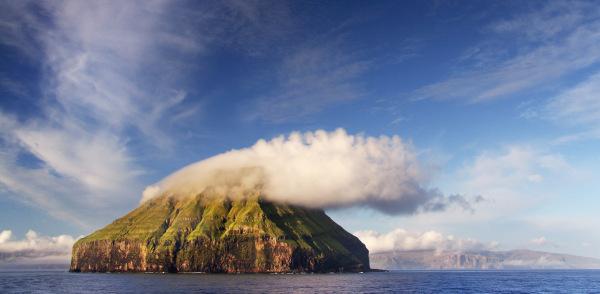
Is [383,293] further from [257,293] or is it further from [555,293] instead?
[555,293]

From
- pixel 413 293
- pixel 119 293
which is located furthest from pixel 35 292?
pixel 413 293

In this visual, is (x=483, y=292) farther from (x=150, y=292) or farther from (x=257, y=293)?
(x=150, y=292)

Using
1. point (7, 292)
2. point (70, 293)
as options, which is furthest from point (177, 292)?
point (7, 292)

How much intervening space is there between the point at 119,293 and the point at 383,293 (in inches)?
3940

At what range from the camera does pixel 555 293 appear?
639ft

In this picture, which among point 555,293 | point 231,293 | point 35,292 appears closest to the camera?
point 231,293

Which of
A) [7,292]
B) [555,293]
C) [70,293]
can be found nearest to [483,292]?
[555,293]

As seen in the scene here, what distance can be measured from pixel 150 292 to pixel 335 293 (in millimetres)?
70928

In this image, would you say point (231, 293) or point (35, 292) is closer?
point (231, 293)

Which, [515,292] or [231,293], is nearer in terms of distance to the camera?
[231,293]

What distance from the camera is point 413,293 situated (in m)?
177

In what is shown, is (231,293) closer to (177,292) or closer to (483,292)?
(177,292)

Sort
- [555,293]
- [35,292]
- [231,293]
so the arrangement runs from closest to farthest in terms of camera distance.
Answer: [231,293] < [35,292] < [555,293]

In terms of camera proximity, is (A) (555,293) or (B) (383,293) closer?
(B) (383,293)
